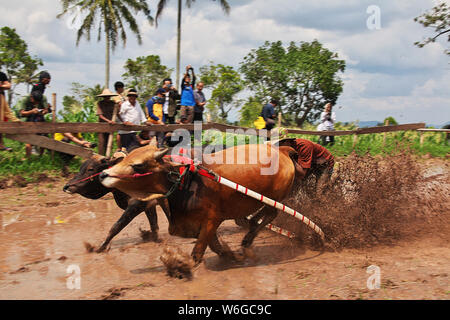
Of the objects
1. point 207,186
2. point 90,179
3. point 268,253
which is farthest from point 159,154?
point 268,253

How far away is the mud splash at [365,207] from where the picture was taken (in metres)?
5.83

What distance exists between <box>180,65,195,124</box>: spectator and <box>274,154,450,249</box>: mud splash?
4.92m

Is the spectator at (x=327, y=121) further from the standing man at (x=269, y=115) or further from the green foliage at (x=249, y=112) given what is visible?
the green foliage at (x=249, y=112)

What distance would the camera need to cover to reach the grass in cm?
870

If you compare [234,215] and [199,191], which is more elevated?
[199,191]

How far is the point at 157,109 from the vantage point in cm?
994

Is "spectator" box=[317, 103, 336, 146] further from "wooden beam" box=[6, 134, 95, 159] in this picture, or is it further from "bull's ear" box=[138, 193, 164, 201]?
"bull's ear" box=[138, 193, 164, 201]

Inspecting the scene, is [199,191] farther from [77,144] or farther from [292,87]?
[292,87]

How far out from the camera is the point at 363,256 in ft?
17.7

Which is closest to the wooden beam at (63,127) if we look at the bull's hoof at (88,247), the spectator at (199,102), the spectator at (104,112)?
the spectator at (104,112)

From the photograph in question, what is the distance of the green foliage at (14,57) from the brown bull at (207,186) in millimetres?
20239
